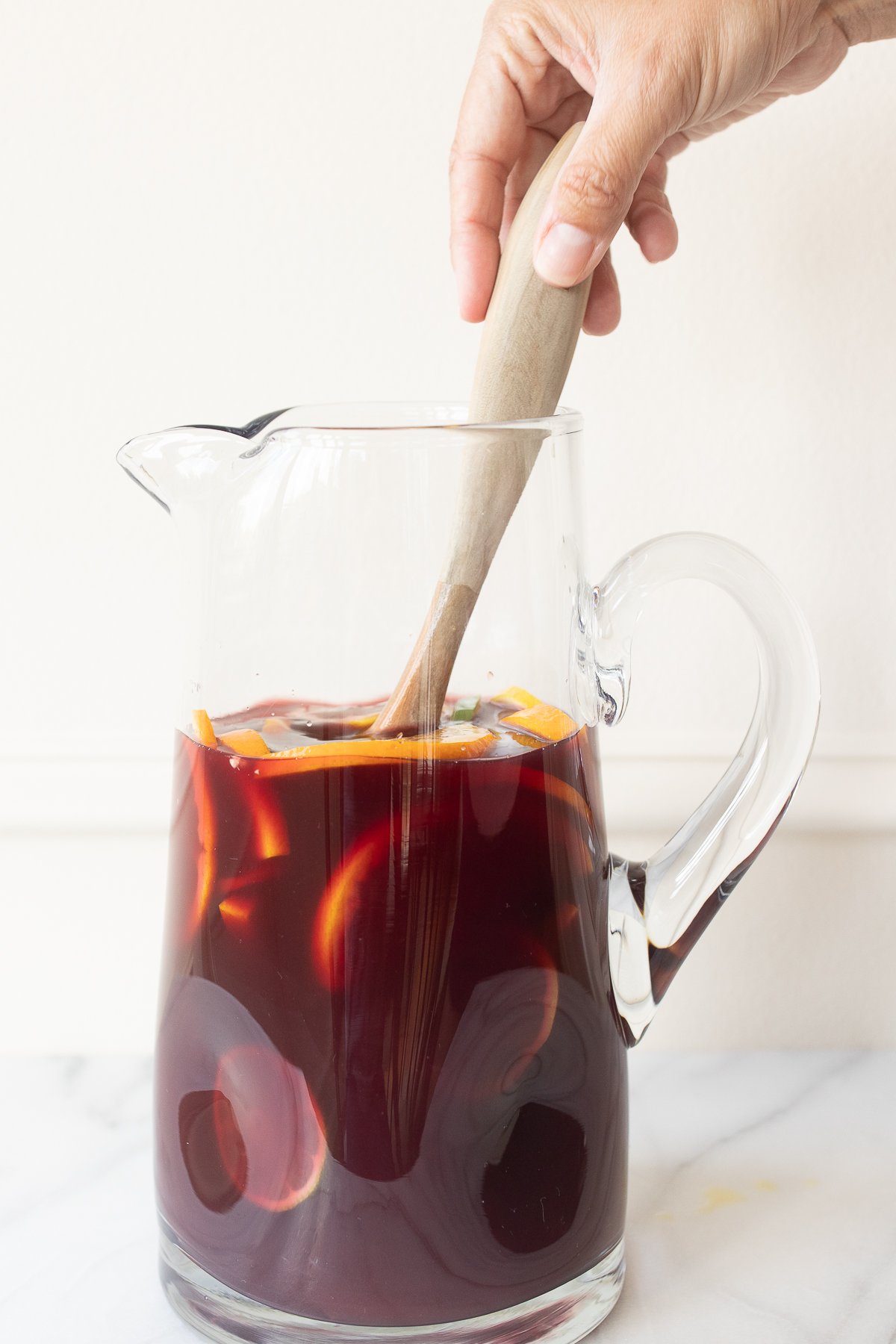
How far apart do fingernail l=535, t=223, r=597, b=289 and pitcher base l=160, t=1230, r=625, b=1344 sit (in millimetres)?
397

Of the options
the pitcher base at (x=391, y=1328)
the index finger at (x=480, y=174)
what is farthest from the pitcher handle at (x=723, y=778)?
the index finger at (x=480, y=174)

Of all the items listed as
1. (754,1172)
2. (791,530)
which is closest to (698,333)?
(791,530)

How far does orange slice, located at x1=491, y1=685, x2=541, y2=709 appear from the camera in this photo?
0.51 m

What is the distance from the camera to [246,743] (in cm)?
49

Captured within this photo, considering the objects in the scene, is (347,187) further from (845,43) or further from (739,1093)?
(739,1093)

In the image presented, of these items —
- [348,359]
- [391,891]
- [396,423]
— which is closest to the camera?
[391,891]

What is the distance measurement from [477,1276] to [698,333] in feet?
1.68

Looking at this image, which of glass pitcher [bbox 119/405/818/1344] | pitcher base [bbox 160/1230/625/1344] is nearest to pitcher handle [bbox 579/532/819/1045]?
glass pitcher [bbox 119/405/818/1344]

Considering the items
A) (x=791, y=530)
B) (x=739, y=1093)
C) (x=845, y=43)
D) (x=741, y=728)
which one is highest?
(x=845, y=43)

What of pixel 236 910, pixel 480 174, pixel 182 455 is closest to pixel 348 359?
pixel 480 174

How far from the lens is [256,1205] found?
49 cm

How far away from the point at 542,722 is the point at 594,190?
205 millimetres

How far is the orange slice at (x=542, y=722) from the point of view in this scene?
1.64ft

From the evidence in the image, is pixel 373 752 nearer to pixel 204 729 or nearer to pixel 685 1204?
pixel 204 729
